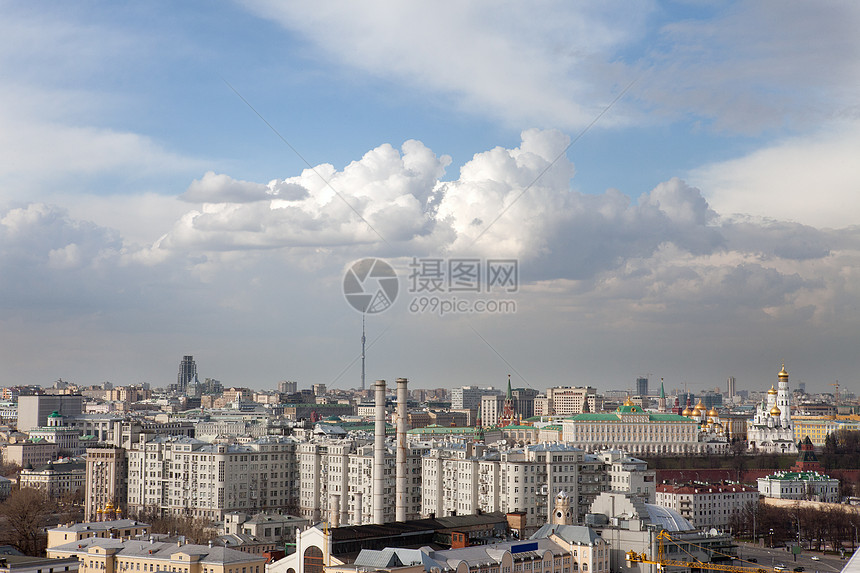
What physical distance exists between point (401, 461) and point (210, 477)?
44.6 ft

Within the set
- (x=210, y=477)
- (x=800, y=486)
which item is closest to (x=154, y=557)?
(x=210, y=477)

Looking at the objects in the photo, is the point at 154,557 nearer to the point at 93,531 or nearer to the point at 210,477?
the point at 93,531

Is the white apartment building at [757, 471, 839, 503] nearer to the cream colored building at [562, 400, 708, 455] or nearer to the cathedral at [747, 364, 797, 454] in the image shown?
the cathedral at [747, 364, 797, 454]

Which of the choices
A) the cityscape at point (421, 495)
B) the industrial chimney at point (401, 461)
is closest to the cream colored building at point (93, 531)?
the cityscape at point (421, 495)

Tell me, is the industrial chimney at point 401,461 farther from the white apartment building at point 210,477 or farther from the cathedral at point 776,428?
the cathedral at point 776,428

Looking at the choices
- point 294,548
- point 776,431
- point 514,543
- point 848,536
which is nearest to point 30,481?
point 294,548

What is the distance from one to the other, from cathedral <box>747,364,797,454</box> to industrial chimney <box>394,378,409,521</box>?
54290 millimetres

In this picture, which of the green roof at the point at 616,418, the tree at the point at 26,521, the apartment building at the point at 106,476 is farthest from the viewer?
the green roof at the point at 616,418

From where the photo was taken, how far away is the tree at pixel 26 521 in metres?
55.0

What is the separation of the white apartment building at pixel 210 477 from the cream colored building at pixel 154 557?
2344 centimetres

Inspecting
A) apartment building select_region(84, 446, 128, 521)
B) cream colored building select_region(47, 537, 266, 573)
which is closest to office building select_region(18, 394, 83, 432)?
apartment building select_region(84, 446, 128, 521)

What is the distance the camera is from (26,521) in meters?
57.8

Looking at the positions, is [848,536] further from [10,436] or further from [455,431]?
[10,436]

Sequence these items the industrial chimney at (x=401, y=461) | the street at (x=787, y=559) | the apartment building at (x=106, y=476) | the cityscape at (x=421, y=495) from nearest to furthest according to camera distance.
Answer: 1. the cityscape at (x=421, y=495)
2. the street at (x=787, y=559)
3. the industrial chimney at (x=401, y=461)
4. the apartment building at (x=106, y=476)
